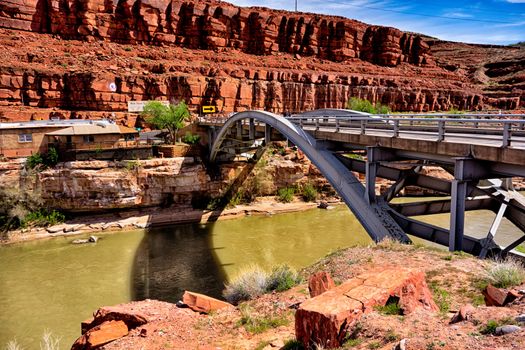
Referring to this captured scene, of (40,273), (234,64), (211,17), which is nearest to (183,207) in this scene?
(40,273)

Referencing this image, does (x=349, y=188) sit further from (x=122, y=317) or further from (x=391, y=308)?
(x=122, y=317)

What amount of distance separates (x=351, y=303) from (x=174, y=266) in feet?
56.1

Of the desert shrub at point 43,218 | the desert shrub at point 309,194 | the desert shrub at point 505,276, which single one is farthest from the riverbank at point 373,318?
the desert shrub at point 309,194

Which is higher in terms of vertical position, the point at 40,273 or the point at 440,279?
the point at 440,279

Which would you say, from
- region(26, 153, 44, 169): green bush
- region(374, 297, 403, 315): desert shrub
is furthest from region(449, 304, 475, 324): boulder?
region(26, 153, 44, 169): green bush

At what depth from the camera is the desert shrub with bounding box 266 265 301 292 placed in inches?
420

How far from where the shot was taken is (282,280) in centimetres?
1086

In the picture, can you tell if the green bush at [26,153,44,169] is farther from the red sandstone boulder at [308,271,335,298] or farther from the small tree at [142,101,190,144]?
the red sandstone boulder at [308,271,335,298]

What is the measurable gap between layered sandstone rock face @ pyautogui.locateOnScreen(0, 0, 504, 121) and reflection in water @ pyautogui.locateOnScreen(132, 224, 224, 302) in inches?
851

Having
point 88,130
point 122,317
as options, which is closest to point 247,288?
point 122,317

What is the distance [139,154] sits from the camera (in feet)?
105

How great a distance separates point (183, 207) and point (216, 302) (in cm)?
2242

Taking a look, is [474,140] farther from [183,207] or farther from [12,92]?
[12,92]

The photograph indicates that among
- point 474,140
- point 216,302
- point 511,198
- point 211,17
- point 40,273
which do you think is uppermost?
point 211,17
